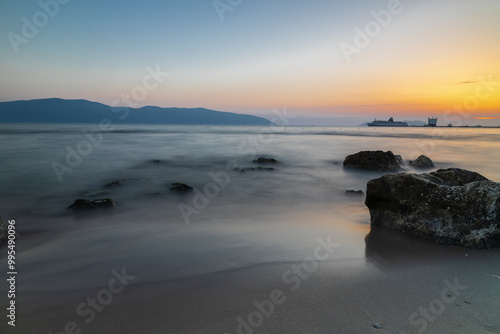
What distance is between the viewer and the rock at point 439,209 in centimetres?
416

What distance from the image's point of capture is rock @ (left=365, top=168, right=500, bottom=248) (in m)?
4.16

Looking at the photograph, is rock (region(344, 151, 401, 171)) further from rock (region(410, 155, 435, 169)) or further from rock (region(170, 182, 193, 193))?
rock (region(170, 182, 193, 193))

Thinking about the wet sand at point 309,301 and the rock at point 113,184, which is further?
the rock at point 113,184

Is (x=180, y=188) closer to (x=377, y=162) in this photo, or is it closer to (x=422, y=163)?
(x=377, y=162)

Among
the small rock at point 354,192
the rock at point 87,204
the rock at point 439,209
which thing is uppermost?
the rock at point 439,209

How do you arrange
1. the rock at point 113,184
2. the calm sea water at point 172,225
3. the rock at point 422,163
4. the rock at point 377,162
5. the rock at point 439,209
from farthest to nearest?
the rock at point 422,163, the rock at point 377,162, the rock at point 113,184, the rock at point 439,209, the calm sea water at point 172,225

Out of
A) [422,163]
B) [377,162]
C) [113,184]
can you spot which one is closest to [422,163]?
[422,163]

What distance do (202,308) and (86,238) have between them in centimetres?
343

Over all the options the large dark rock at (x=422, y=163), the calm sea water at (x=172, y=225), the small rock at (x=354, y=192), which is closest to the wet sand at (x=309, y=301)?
the calm sea water at (x=172, y=225)

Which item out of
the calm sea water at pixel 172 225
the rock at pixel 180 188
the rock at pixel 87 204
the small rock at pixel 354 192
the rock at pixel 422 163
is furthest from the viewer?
the rock at pixel 422 163

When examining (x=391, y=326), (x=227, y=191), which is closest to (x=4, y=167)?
(x=227, y=191)

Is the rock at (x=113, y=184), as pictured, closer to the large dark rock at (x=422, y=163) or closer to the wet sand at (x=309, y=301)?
the wet sand at (x=309, y=301)

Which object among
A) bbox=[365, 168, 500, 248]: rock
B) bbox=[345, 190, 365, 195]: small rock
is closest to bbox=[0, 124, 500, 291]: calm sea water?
bbox=[345, 190, 365, 195]: small rock

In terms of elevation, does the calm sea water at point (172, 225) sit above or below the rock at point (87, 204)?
below
